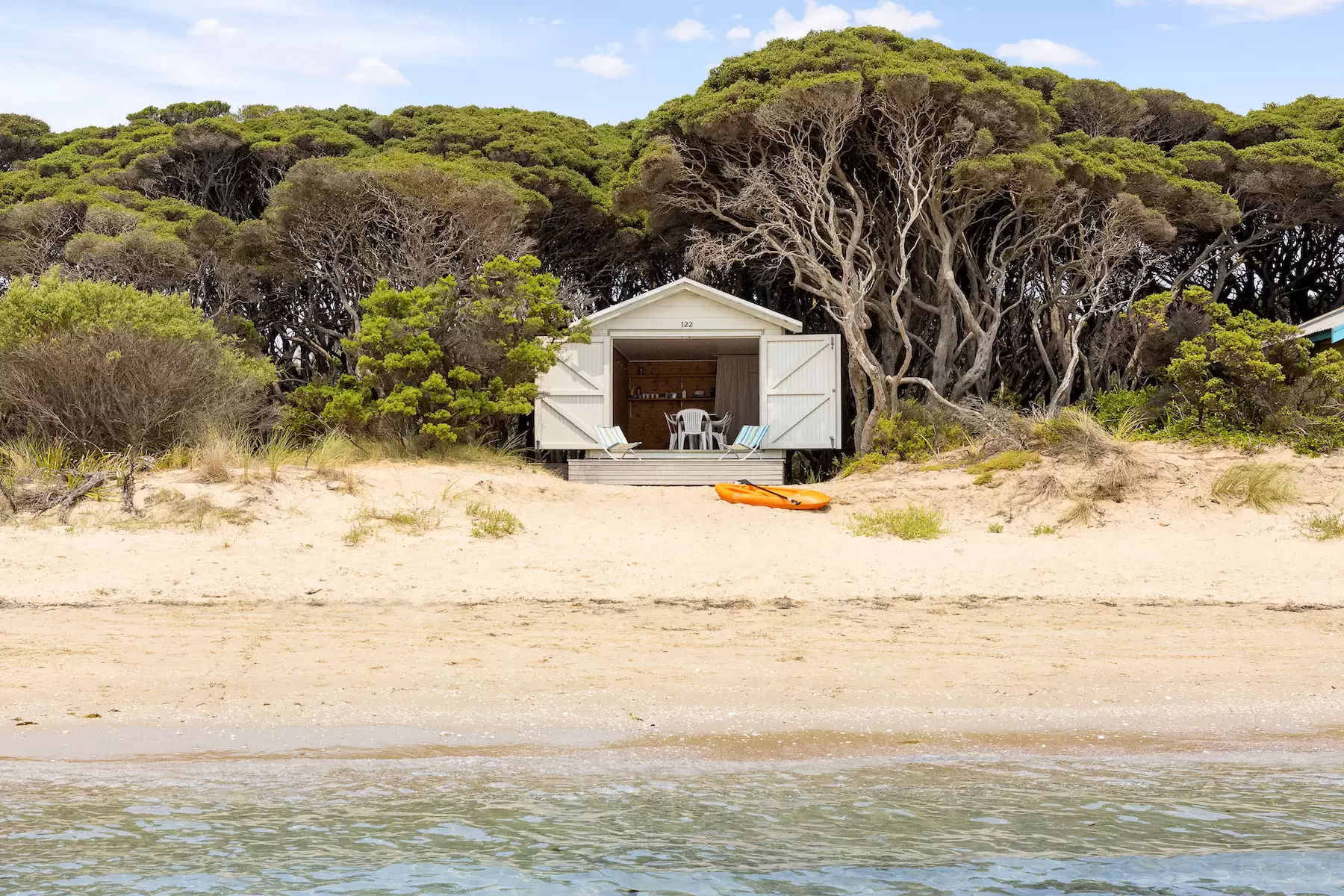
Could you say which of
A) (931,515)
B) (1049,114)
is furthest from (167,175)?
(931,515)

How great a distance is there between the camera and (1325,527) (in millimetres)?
11000

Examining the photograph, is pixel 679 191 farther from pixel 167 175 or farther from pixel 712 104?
pixel 167 175

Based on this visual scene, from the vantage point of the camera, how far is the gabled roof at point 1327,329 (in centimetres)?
1647

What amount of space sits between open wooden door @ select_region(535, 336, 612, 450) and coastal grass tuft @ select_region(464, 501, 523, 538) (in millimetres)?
6688

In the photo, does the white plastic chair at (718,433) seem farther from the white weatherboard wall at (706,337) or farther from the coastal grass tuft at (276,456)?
the coastal grass tuft at (276,456)

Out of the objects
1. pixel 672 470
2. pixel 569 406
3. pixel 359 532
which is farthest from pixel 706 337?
pixel 359 532

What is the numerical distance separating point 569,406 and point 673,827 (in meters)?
14.1

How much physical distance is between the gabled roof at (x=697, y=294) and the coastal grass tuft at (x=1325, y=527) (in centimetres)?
894

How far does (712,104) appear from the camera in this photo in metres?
18.9

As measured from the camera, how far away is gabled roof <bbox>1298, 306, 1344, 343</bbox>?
1647 cm

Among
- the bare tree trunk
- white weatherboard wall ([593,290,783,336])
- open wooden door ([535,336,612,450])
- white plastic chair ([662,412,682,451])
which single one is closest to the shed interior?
white plastic chair ([662,412,682,451])

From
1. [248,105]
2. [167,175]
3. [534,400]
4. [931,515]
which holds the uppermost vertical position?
[248,105]

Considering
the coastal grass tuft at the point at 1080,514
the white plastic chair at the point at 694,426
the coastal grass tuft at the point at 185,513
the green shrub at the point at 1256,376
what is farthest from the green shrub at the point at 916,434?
the coastal grass tuft at the point at 185,513

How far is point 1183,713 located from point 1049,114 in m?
15.3
